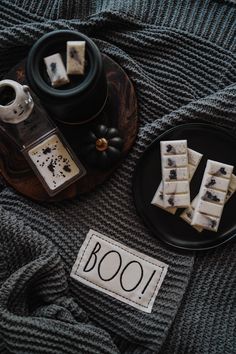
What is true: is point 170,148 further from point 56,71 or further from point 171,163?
point 56,71

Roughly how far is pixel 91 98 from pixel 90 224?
0.27m

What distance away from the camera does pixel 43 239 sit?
97cm

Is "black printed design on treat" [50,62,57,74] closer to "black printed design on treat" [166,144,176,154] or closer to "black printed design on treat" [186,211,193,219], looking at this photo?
"black printed design on treat" [166,144,176,154]

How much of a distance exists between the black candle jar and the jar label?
0.27 meters

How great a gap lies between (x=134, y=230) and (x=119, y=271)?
0.29 feet

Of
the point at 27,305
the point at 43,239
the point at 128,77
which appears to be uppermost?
the point at 128,77

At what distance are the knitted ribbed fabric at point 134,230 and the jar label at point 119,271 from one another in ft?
0.05

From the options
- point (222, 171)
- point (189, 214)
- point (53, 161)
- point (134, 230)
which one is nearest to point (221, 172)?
point (222, 171)

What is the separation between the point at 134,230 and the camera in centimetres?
97

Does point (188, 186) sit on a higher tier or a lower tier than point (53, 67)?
lower

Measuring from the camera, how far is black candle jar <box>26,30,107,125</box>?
32.9 inches

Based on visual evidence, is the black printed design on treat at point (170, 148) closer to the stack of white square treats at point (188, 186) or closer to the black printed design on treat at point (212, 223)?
the stack of white square treats at point (188, 186)

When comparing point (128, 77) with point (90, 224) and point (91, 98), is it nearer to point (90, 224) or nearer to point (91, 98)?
point (91, 98)

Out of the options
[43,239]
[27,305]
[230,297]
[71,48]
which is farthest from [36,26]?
[230,297]
